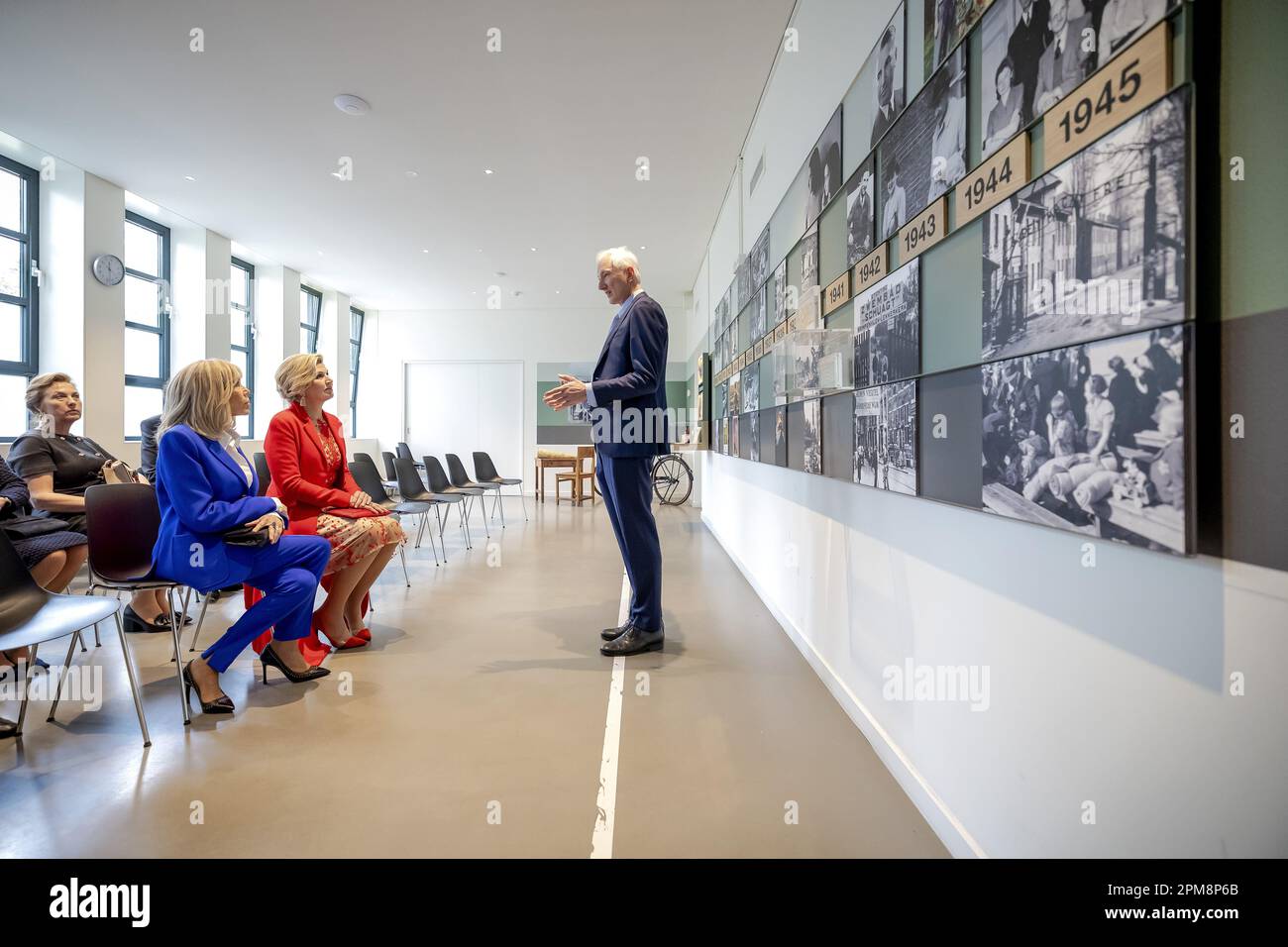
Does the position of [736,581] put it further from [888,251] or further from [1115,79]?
[1115,79]

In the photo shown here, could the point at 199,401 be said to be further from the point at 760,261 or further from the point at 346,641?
the point at 760,261

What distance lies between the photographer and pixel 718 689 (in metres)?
2.52

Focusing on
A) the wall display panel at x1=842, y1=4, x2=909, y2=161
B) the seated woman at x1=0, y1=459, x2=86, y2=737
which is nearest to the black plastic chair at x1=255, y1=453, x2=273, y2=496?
the seated woman at x1=0, y1=459, x2=86, y2=737

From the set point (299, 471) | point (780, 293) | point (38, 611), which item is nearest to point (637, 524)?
point (299, 471)

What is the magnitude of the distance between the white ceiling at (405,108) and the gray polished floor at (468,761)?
3.28m

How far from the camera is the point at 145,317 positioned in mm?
6934

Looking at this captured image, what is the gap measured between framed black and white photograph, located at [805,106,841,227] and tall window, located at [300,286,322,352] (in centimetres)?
908

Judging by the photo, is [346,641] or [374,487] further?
[374,487]

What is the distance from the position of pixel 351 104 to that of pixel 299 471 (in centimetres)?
296

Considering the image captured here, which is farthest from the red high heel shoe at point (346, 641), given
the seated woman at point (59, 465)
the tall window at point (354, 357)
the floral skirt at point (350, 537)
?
the tall window at point (354, 357)

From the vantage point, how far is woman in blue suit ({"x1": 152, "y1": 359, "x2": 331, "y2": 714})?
225cm

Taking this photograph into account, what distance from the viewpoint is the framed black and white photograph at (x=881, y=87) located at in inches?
74.7
